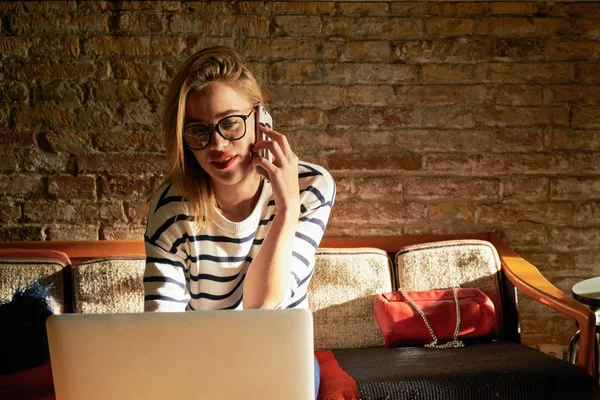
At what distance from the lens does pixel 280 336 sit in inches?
34.2

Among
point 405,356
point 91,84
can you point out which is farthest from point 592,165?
point 91,84

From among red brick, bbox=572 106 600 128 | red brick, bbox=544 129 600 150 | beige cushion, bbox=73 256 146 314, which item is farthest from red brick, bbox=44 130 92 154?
red brick, bbox=572 106 600 128

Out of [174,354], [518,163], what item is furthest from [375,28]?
[174,354]

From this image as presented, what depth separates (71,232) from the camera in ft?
9.21

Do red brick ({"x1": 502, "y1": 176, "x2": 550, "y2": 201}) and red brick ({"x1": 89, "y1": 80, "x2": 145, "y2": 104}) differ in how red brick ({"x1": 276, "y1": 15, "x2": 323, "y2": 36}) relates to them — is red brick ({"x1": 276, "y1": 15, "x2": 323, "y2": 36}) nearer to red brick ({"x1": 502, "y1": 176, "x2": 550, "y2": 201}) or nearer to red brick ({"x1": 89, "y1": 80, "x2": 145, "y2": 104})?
red brick ({"x1": 89, "y1": 80, "x2": 145, "y2": 104})

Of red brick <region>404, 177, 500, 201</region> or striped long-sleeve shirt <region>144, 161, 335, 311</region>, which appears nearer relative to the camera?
striped long-sleeve shirt <region>144, 161, 335, 311</region>

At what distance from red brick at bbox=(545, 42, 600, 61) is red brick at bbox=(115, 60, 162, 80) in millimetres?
1706

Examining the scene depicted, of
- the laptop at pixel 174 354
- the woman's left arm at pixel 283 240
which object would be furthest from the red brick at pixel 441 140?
the laptop at pixel 174 354

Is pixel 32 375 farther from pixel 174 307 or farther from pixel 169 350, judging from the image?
pixel 169 350

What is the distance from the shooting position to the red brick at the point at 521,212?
291 centimetres

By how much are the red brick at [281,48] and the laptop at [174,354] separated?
2.09m

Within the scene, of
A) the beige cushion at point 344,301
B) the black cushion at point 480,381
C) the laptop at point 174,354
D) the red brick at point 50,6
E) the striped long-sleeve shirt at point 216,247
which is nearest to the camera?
the laptop at point 174,354

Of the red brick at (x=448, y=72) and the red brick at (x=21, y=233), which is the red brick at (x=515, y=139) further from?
the red brick at (x=21, y=233)

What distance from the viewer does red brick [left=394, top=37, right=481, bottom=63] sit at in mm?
2838
